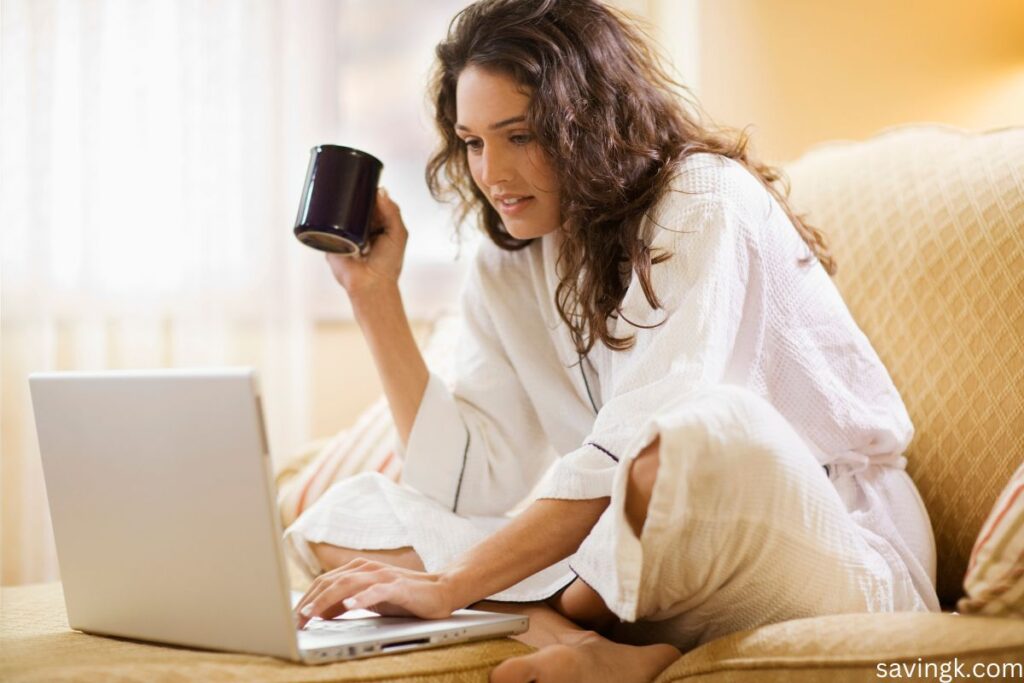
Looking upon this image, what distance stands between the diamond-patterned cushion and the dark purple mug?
0.71 meters

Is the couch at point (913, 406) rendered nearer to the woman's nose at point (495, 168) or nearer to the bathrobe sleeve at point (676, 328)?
the bathrobe sleeve at point (676, 328)

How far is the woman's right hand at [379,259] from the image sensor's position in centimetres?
154

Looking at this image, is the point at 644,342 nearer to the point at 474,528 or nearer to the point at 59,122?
the point at 474,528

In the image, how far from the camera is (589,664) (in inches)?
39.6

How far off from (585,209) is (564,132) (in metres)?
0.10

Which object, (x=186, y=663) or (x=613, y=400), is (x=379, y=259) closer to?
(x=613, y=400)

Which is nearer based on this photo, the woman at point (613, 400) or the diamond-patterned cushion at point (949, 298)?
the woman at point (613, 400)

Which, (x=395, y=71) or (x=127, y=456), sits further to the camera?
(x=395, y=71)

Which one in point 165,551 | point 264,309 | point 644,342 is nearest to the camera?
point 165,551

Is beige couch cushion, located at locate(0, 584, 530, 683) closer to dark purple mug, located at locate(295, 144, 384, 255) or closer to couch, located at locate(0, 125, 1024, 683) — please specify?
couch, located at locate(0, 125, 1024, 683)

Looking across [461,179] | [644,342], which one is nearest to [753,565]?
[644,342]

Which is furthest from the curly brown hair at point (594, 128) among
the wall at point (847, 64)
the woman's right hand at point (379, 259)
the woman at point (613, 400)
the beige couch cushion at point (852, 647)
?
the wall at point (847, 64)

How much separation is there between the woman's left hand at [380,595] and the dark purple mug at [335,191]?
51 centimetres

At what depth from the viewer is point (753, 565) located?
38.5 inches
